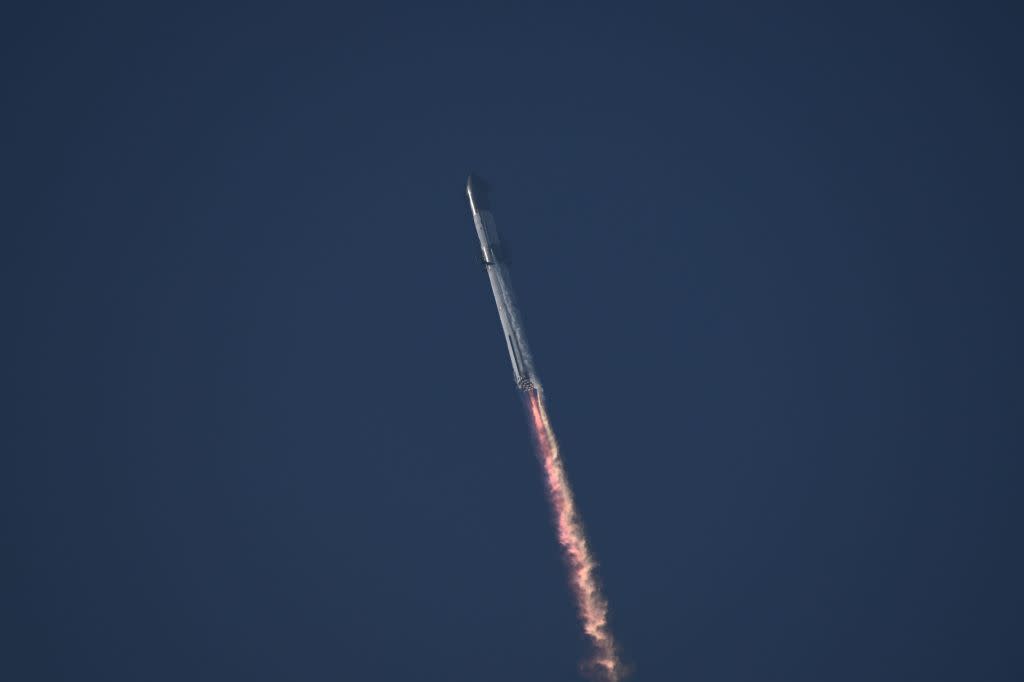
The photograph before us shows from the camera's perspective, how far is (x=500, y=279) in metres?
35.9

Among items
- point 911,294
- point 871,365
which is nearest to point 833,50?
point 911,294

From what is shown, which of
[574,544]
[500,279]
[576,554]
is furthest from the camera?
[574,544]

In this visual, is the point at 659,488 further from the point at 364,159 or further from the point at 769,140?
the point at 364,159

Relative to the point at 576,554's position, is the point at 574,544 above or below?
above

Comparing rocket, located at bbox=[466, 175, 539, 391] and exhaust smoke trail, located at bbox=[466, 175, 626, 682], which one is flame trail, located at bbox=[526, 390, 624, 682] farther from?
rocket, located at bbox=[466, 175, 539, 391]

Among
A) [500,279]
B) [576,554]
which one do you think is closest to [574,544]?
[576,554]

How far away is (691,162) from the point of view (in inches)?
2923

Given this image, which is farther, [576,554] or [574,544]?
[574,544]

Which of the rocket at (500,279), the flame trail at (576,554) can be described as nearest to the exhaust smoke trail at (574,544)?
the flame trail at (576,554)

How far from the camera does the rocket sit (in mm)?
35562

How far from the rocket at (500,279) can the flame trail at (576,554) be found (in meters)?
8.84

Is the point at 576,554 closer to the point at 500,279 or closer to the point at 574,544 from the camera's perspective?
the point at 574,544

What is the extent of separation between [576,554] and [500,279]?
17730 millimetres

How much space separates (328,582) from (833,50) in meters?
53.8
